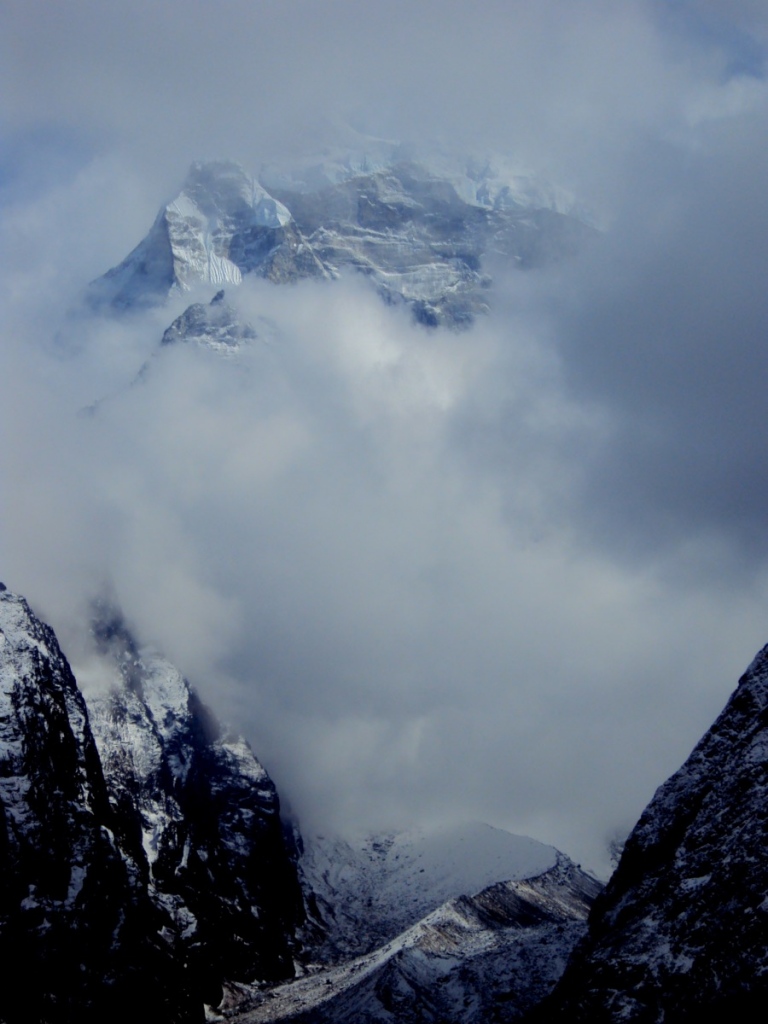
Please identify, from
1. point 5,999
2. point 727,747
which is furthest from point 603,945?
point 5,999

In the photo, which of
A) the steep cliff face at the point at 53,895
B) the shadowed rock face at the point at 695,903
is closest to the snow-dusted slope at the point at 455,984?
the steep cliff face at the point at 53,895

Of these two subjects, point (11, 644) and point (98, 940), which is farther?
point (11, 644)

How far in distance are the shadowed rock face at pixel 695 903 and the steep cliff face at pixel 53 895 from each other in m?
101

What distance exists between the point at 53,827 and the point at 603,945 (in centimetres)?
11775

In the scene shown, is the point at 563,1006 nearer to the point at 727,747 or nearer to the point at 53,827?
the point at 727,747

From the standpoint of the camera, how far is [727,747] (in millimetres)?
117938

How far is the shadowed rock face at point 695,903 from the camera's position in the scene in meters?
93.4

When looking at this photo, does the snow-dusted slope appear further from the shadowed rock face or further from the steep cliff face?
the shadowed rock face

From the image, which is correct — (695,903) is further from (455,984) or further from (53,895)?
(53,895)

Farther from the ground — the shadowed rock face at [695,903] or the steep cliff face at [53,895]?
the steep cliff face at [53,895]

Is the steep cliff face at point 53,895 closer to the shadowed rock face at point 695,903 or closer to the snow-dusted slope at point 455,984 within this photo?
the snow-dusted slope at point 455,984

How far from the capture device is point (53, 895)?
593 ft

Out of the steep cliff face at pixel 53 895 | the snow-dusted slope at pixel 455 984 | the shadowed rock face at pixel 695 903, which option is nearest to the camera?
the shadowed rock face at pixel 695 903

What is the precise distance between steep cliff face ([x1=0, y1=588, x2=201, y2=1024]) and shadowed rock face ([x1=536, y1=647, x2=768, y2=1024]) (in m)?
101
